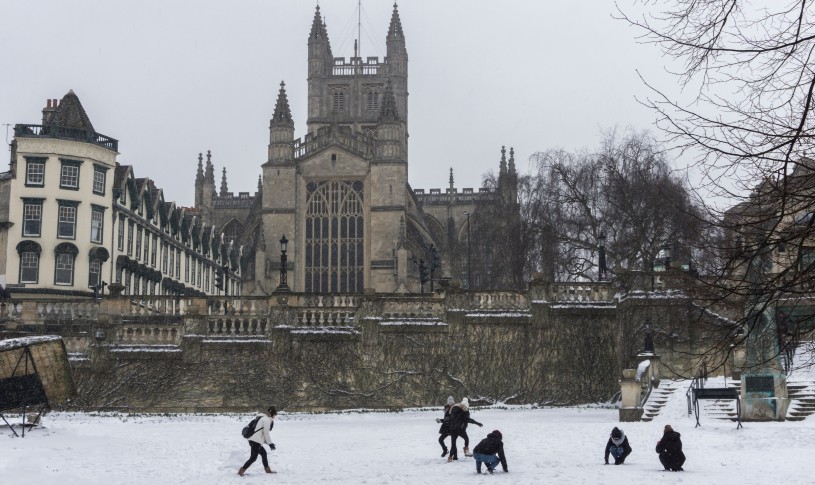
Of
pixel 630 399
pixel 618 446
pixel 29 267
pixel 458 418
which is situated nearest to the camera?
pixel 618 446

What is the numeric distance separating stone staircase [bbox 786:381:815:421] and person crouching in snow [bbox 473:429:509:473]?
12.0m

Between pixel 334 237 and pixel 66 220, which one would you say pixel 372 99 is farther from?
pixel 66 220

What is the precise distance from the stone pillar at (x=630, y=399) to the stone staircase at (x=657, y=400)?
0.82 ft

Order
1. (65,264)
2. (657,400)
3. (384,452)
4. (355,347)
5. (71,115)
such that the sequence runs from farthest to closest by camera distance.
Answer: (71,115)
(65,264)
(355,347)
(657,400)
(384,452)

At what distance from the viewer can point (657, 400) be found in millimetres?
32500

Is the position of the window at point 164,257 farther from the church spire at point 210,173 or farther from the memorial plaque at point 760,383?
the memorial plaque at point 760,383

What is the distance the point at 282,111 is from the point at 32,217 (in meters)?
30.3

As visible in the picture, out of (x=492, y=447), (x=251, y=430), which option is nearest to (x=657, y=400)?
(x=492, y=447)

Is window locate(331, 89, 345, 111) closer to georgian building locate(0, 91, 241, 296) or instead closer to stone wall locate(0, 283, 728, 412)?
georgian building locate(0, 91, 241, 296)

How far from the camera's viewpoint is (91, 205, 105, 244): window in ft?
184

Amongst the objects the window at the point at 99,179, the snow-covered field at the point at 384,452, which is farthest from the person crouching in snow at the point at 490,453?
the window at the point at 99,179

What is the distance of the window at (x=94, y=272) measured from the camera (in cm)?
5553

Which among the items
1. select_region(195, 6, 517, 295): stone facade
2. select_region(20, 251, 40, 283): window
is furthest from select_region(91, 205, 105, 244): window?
select_region(195, 6, 517, 295): stone facade

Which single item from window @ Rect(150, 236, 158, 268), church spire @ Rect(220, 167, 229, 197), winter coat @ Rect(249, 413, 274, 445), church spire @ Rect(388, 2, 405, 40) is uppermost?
church spire @ Rect(388, 2, 405, 40)
